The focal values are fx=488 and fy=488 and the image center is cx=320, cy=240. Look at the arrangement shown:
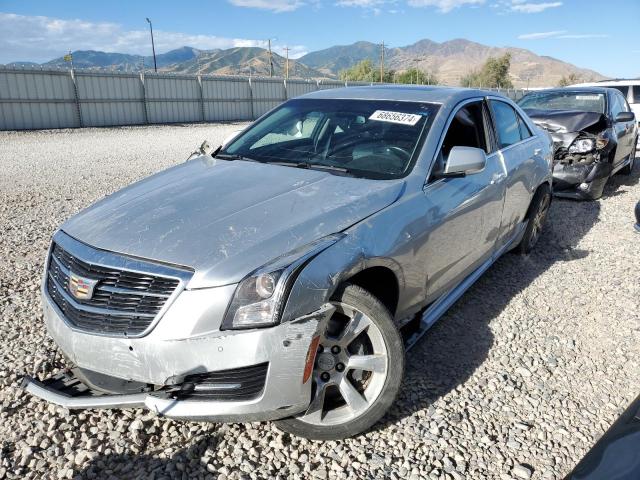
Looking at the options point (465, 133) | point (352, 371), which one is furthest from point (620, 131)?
point (352, 371)

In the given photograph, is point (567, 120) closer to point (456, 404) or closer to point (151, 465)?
point (456, 404)

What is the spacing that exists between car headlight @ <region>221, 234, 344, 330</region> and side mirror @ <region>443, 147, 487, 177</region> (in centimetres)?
139

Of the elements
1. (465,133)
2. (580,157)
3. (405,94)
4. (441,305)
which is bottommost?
(441,305)

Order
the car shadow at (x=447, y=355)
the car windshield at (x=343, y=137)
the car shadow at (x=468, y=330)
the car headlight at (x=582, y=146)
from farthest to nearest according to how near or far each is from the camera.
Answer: the car headlight at (x=582, y=146) → the car windshield at (x=343, y=137) → the car shadow at (x=468, y=330) → the car shadow at (x=447, y=355)

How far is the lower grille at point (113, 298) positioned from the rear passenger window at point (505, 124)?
3.06 m

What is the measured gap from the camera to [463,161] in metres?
2.93

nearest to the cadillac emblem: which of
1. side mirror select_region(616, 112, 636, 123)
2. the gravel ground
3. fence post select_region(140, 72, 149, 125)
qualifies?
the gravel ground

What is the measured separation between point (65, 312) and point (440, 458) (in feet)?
6.20

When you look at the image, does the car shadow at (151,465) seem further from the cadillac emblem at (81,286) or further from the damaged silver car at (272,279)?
the cadillac emblem at (81,286)

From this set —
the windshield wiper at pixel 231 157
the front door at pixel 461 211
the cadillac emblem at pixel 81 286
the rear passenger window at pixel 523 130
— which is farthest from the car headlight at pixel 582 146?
the cadillac emblem at pixel 81 286

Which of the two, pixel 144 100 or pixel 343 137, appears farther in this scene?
pixel 144 100

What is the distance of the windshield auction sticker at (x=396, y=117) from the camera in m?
3.22

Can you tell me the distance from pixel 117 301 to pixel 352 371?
113 centimetres

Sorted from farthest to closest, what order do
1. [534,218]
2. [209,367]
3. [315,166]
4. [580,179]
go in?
[580,179] < [534,218] < [315,166] < [209,367]
